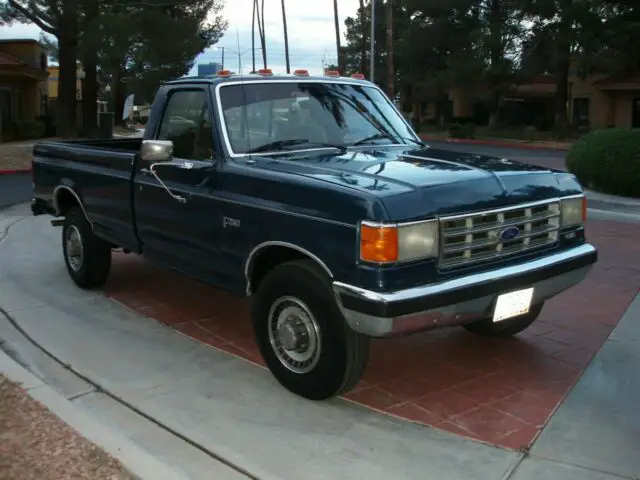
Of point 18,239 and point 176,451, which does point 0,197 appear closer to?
point 18,239

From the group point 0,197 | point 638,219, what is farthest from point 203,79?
point 0,197

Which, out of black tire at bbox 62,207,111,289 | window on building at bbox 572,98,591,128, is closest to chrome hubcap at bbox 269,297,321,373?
black tire at bbox 62,207,111,289

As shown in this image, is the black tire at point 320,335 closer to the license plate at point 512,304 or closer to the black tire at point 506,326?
the license plate at point 512,304

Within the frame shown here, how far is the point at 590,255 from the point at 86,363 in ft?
11.9

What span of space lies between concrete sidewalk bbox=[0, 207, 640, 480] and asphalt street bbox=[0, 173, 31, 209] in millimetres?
8728

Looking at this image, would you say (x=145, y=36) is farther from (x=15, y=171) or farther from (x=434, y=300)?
(x=434, y=300)

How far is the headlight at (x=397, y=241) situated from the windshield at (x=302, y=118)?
155cm

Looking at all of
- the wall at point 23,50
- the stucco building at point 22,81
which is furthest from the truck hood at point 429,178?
the wall at point 23,50

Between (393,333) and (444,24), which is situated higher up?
(444,24)

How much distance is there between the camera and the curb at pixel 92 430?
11.8ft

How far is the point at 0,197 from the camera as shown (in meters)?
14.7

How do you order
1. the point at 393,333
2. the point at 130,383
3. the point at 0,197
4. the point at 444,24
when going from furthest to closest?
the point at 444,24 → the point at 0,197 → the point at 130,383 → the point at 393,333

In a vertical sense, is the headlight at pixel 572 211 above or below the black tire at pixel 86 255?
above

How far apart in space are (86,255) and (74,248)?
0.34 meters
